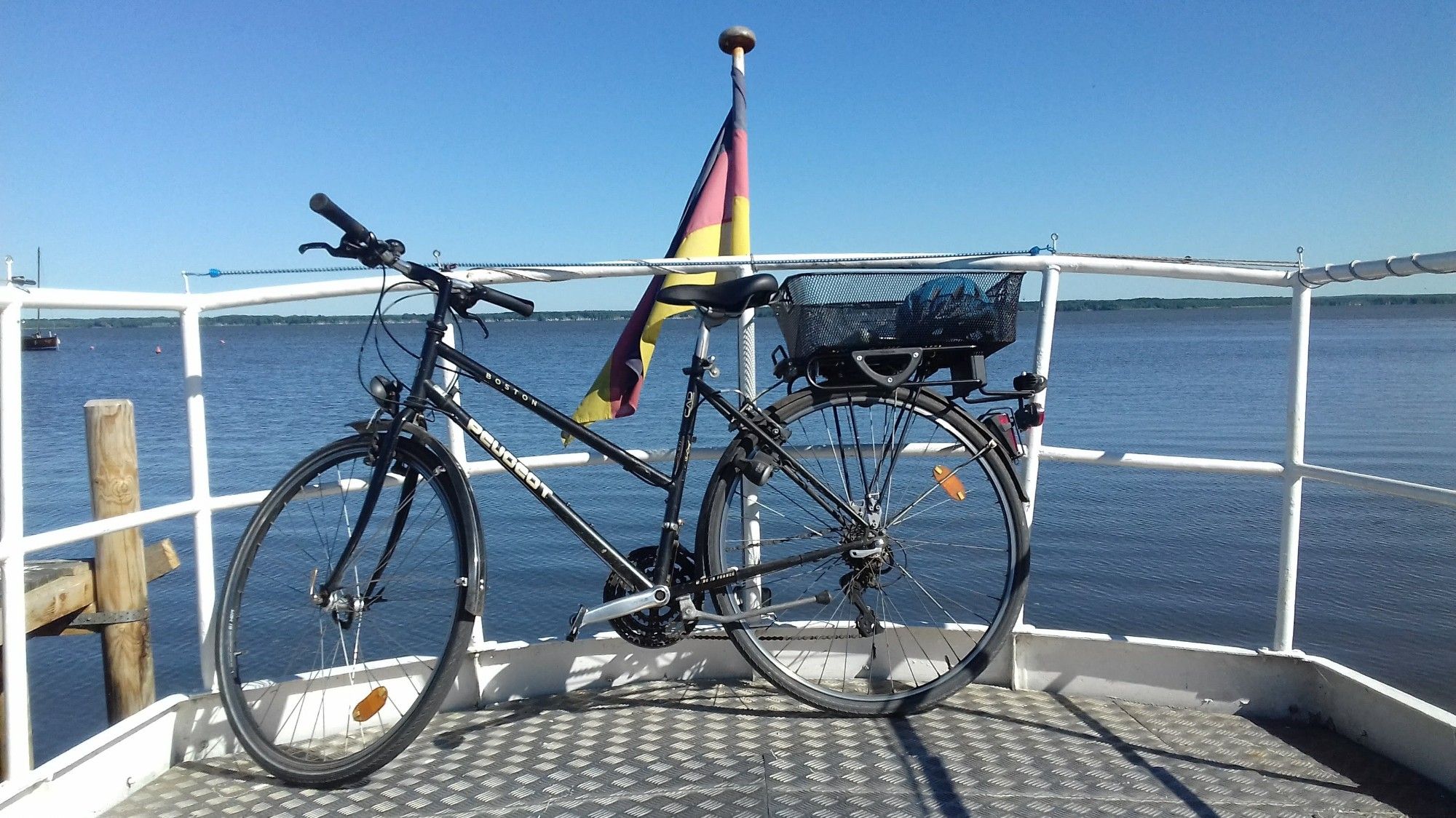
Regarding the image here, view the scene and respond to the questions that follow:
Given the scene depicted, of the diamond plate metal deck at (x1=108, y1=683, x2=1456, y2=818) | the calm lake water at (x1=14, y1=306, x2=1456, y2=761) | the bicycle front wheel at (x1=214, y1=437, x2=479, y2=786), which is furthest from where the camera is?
the calm lake water at (x1=14, y1=306, x2=1456, y2=761)

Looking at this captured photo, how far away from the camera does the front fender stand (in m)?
2.63

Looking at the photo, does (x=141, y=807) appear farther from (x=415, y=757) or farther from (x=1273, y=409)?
(x=1273, y=409)

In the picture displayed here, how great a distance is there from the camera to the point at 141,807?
7.94 feet

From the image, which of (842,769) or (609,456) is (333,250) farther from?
(842,769)

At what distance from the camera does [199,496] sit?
2633 mm

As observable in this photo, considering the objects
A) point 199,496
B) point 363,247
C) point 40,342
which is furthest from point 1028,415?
point 40,342

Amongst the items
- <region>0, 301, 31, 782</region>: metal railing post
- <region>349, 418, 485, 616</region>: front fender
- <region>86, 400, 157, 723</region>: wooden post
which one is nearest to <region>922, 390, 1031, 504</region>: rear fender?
<region>349, 418, 485, 616</region>: front fender

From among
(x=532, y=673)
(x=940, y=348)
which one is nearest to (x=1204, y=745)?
(x=940, y=348)

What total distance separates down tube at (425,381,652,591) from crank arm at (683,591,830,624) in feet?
0.42

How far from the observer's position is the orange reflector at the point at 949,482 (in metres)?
2.90

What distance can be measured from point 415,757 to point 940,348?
69.4 inches

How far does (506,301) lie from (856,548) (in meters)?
1.18

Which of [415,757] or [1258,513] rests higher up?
[415,757]

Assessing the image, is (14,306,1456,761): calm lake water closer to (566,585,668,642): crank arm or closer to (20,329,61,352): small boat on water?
(566,585,668,642): crank arm
